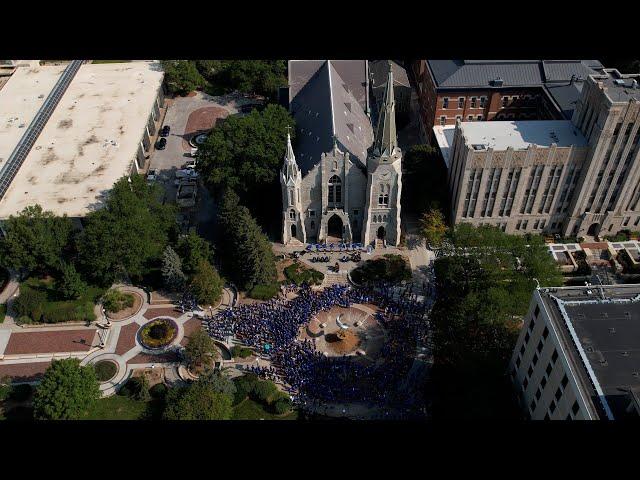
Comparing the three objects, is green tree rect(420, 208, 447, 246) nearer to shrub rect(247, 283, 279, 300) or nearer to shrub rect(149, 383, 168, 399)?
→ shrub rect(247, 283, 279, 300)

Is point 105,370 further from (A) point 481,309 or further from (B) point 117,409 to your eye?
(A) point 481,309

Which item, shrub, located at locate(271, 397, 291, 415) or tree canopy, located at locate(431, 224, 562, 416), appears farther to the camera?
shrub, located at locate(271, 397, 291, 415)

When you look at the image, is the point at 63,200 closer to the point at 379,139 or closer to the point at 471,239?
the point at 379,139

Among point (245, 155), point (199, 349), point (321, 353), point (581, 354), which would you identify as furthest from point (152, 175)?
point (581, 354)

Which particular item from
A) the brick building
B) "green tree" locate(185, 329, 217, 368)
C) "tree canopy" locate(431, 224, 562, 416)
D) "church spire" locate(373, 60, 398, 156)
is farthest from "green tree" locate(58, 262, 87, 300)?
the brick building
